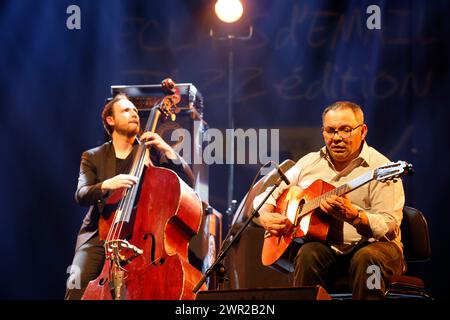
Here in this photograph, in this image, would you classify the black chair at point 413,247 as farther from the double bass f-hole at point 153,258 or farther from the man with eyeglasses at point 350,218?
the double bass f-hole at point 153,258

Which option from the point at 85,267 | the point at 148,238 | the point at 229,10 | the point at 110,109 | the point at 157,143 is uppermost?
the point at 229,10

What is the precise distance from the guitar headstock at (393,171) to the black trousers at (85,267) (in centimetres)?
191

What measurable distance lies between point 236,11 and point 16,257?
2550mm

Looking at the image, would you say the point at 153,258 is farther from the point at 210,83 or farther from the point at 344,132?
the point at 210,83

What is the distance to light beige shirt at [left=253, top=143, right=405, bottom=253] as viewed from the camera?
3.28m

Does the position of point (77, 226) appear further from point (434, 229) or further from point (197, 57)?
point (434, 229)

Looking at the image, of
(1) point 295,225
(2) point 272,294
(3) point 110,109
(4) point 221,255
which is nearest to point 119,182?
(3) point 110,109

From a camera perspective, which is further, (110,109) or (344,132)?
(110,109)

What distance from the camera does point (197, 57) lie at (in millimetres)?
5027

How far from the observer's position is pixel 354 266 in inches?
125

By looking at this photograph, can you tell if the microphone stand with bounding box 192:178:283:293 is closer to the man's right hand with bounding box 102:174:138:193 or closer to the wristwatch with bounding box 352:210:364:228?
the wristwatch with bounding box 352:210:364:228

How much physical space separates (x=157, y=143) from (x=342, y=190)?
148 cm

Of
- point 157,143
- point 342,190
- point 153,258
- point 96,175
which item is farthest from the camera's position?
point 96,175
